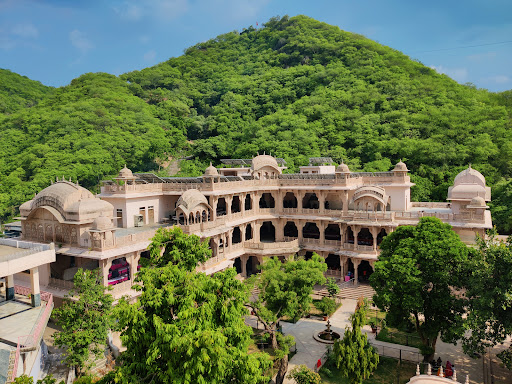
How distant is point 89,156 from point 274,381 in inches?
1435

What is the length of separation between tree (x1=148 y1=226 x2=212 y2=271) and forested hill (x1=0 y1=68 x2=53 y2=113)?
59.8 m

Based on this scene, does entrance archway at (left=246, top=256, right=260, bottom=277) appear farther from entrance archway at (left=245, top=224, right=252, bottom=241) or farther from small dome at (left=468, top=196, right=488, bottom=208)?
small dome at (left=468, top=196, right=488, bottom=208)

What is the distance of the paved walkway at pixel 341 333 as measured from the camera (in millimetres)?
16094

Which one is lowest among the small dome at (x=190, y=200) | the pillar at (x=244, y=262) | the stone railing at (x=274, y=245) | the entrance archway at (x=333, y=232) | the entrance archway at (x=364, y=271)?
the entrance archway at (x=364, y=271)

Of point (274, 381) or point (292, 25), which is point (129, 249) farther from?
point (292, 25)

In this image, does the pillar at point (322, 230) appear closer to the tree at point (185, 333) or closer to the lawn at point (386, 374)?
the lawn at point (386, 374)

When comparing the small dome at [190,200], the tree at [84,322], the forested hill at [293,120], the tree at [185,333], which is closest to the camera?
the tree at [185,333]

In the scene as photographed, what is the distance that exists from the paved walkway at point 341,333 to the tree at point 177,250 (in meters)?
7.75

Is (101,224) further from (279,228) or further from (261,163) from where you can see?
(279,228)

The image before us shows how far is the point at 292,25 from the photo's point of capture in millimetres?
83750

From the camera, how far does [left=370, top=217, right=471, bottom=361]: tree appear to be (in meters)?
15.9

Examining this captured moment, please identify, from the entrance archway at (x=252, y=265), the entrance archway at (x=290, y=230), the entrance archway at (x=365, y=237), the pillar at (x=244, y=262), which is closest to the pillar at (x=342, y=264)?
the entrance archway at (x=365, y=237)

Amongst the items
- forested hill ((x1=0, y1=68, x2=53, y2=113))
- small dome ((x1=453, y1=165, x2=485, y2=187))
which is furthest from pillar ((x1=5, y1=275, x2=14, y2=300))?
forested hill ((x1=0, y1=68, x2=53, y2=113))

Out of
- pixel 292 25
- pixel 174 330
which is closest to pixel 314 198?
pixel 174 330
